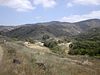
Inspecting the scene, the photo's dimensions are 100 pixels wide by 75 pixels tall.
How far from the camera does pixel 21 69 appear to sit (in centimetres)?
1881

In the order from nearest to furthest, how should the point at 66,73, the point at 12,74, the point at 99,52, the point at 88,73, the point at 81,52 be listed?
the point at 12,74 < the point at 66,73 < the point at 88,73 < the point at 99,52 < the point at 81,52

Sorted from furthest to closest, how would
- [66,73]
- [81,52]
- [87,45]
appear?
[87,45] → [81,52] → [66,73]

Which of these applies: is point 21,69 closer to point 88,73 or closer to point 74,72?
point 74,72

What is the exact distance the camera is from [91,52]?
62844 millimetres

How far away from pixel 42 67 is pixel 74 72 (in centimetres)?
225

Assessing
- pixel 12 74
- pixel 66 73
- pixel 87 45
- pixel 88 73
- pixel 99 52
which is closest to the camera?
pixel 12 74

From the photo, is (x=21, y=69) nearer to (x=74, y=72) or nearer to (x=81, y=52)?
(x=74, y=72)

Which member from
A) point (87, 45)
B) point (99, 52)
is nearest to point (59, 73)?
point (99, 52)

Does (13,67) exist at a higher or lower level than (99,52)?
higher

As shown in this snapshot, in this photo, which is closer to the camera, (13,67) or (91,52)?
(13,67)

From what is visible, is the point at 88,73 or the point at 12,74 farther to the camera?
the point at 88,73

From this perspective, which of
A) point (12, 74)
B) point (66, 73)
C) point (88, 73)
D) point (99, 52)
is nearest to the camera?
point (12, 74)

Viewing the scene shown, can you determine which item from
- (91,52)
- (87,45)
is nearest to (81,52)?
(91,52)

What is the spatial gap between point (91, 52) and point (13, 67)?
44828mm
